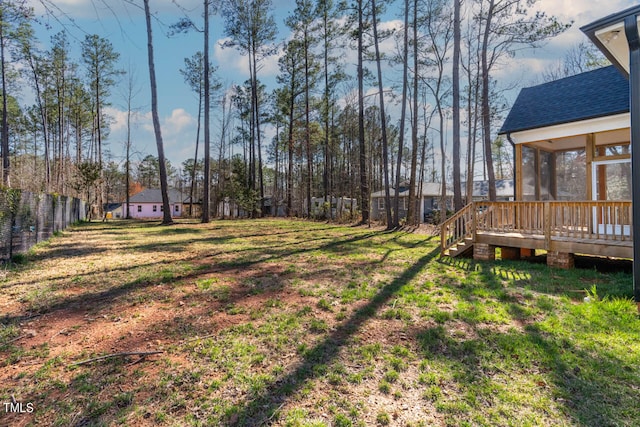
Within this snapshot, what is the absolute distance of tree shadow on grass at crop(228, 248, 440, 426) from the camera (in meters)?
2.02

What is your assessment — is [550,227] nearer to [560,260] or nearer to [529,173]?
[560,260]

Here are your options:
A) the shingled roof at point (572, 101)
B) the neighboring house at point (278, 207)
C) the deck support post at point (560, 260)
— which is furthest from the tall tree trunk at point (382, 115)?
the neighboring house at point (278, 207)

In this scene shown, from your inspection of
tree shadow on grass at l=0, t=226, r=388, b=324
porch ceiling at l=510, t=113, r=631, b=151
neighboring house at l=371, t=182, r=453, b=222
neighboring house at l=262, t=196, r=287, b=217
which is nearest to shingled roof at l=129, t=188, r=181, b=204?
neighboring house at l=262, t=196, r=287, b=217

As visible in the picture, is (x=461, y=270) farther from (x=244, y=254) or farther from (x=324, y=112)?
(x=324, y=112)

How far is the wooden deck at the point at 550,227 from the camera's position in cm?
539

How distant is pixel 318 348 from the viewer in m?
2.92

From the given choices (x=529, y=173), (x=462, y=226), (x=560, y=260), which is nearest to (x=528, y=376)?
(x=560, y=260)

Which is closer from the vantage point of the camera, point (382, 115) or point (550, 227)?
point (550, 227)

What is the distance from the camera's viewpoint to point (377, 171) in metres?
32.9

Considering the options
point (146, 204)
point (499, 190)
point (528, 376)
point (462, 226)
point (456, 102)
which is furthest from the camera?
point (146, 204)

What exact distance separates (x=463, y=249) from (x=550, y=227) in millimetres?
1781

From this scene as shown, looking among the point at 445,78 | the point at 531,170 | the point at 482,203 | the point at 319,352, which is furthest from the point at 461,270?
the point at 445,78

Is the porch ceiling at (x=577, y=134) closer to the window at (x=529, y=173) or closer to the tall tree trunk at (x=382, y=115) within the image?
the window at (x=529, y=173)

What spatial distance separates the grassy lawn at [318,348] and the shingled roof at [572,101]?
4105 millimetres
